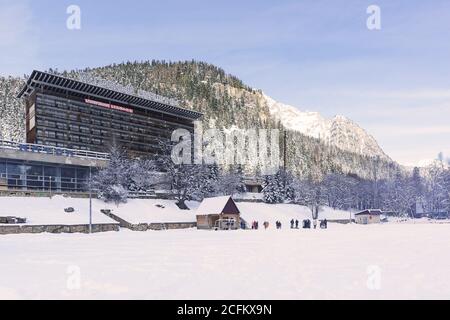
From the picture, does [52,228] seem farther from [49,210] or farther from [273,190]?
[273,190]

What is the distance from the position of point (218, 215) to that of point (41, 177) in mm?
22829

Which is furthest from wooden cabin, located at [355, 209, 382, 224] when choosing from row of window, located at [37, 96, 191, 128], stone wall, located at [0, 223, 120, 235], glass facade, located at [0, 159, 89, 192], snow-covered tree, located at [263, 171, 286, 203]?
stone wall, located at [0, 223, 120, 235]

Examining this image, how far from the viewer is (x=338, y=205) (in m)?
115

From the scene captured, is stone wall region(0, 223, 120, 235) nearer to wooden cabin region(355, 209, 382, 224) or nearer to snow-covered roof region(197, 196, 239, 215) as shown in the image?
snow-covered roof region(197, 196, 239, 215)

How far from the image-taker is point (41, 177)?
58.7m

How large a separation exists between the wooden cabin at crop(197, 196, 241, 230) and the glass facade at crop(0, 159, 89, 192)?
53.9 ft

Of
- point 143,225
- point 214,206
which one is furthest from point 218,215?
point 143,225

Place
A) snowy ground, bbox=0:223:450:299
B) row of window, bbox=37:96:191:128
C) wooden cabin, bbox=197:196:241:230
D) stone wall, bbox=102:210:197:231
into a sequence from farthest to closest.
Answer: row of window, bbox=37:96:191:128 → wooden cabin, bbox=197:196:241:230 → stone wall, bbox=102:210:197:231 → snowy ground, bbox=0:223:450:299

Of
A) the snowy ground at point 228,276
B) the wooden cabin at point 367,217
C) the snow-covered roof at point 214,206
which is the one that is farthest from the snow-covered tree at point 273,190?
the snowy ground at point 228,276

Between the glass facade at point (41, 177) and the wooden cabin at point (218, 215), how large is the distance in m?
16.4

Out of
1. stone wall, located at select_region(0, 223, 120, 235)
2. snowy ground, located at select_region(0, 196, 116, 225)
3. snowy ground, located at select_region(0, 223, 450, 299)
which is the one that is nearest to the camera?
snowy ground, located at select_region(0, 223, 450, 299)

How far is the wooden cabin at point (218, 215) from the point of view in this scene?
5828cm

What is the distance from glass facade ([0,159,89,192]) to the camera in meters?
55.5
